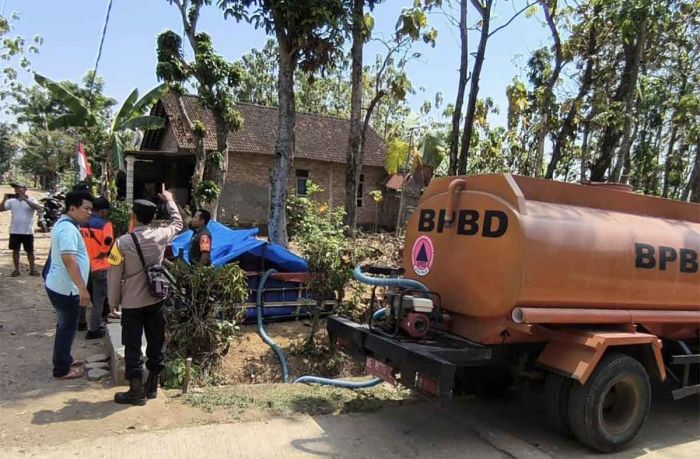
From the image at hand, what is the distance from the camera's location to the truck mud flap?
3814 millimetres

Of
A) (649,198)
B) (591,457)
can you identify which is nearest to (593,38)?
(649,198)

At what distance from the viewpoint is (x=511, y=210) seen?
421 centimetres

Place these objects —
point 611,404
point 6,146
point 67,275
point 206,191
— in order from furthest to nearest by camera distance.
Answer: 1. point 6,146
2. point 206,191
3. point 67,275
4. point 611,404

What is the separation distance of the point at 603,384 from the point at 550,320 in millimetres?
756

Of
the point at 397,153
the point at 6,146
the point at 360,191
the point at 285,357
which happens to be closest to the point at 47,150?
the point at 6,146

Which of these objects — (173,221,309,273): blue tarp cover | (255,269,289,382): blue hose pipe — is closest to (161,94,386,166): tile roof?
(173,221,309,273): blue tarp cover

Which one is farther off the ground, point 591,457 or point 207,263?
point 207,263

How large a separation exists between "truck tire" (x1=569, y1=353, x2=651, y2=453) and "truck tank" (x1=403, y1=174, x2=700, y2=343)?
530 millimetres

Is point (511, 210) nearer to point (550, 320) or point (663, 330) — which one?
point (550, 320)

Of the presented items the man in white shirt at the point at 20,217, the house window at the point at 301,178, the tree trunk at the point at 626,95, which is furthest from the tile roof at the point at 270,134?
the tree trunk at the point at 626,95

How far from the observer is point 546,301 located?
4219 millimetres

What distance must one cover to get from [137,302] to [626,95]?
41.1 ft

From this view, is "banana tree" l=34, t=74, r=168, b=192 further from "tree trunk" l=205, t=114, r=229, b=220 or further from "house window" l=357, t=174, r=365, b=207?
"house window" l=357, t=174, r=365, b=207

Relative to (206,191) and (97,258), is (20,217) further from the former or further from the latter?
(206,191)
